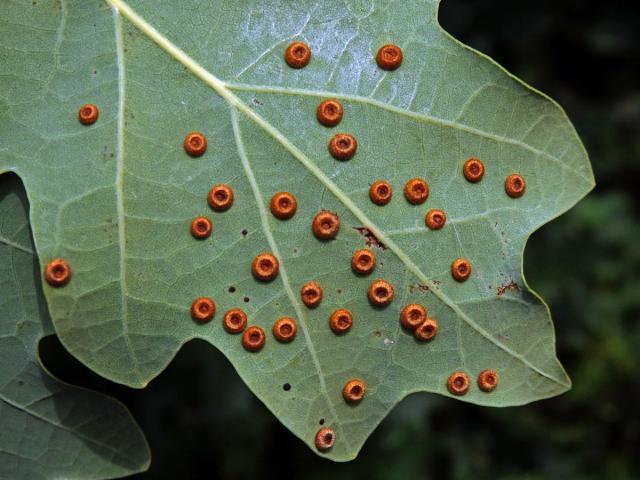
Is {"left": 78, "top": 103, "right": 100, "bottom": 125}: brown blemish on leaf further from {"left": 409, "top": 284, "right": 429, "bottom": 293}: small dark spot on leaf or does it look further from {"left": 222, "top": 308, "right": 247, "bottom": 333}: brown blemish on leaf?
{"left": 409, "top": 284, "right": 429, "bottom": 293}: small dark spot on leaf

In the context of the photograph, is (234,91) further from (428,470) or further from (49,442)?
(428,470)

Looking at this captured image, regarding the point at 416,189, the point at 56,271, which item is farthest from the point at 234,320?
the point at 416,189

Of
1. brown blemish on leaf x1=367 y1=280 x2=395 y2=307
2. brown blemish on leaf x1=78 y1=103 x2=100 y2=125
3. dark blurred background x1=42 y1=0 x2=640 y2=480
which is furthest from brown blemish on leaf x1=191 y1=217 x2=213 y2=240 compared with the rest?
dark blurred background x1=42 y1=0 x2=640 y2=480

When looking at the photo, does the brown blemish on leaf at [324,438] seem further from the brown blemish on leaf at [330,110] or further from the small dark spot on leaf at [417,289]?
the brown blemish on leaf at [330,110]

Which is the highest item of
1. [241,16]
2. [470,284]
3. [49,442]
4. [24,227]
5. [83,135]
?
[241,16]

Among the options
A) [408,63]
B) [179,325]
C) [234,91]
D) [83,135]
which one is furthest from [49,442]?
[408,63]

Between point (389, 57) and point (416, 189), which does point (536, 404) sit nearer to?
point (416, 189)

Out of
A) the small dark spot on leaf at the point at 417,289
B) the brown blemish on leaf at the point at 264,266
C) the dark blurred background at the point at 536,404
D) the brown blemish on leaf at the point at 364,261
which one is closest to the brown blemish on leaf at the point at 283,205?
the brown blemish on leaf at the point at 264,266
